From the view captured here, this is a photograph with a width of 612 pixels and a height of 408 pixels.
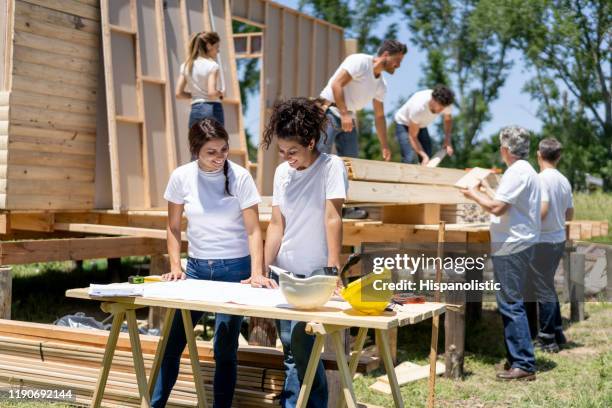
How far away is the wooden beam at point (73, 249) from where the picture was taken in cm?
702

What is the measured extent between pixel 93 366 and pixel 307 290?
2.32 metres

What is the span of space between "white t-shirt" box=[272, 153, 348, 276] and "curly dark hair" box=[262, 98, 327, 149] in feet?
0.54

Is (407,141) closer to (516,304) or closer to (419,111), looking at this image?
(419,111)

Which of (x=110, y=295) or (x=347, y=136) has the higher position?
(x=347, y=136)

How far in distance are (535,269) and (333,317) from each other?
4.48 metres

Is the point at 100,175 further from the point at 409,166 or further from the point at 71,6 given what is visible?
the point at 409,166

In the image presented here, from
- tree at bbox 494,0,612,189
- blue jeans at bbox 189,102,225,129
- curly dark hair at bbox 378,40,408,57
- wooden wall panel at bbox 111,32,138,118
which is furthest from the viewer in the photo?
tree at bbox 494,0,612,189

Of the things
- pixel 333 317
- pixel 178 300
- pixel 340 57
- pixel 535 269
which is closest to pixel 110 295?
pixel 178 300

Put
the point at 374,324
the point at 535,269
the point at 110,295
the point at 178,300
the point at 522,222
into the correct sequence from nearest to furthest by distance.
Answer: the point at 374,324 → the point at 178,300 → the point at 110,295 → the point at 522,222 → the point at 535,269

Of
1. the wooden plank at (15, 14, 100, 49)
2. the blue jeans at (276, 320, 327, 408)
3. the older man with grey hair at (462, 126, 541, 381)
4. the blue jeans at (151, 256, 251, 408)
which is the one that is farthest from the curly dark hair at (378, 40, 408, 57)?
the blue jeans at (276, 320, 327, 408)

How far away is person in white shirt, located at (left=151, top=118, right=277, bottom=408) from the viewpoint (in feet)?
14.0

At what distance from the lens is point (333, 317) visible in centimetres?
327

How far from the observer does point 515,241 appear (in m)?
6.28

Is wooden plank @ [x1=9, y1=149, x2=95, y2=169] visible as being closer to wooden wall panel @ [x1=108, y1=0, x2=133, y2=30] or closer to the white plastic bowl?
wooden wall panel @ [x1=108, y1=0, x2=133, y2=30]
